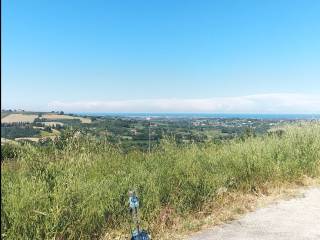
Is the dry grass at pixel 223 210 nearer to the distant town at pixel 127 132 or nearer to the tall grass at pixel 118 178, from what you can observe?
the tall grass at pixel 118 178

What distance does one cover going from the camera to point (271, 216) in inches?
264

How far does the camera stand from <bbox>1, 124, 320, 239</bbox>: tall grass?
4.84 m

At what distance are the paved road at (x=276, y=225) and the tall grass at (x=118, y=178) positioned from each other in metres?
0.57

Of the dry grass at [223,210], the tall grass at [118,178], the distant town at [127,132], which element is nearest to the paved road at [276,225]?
the dry grass at [223,210]

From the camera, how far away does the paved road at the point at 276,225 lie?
5.84 meters

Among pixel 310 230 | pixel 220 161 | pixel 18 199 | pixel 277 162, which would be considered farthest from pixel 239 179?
pixel 18 199

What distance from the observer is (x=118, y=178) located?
249 inches

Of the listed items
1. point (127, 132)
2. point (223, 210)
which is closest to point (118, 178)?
point (223, 210)

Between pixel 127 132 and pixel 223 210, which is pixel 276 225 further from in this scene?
pixel 127 132

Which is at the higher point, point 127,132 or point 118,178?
point 127,132

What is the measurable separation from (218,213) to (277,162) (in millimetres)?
2292

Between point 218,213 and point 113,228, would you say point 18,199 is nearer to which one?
point 113,228

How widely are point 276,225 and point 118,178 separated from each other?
6.71 feet

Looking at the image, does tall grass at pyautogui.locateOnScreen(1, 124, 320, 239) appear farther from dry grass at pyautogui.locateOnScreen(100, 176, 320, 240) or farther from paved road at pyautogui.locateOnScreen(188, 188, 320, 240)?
paved road at pyautogui.locateOnScreen(188, 188, 320, 240)
